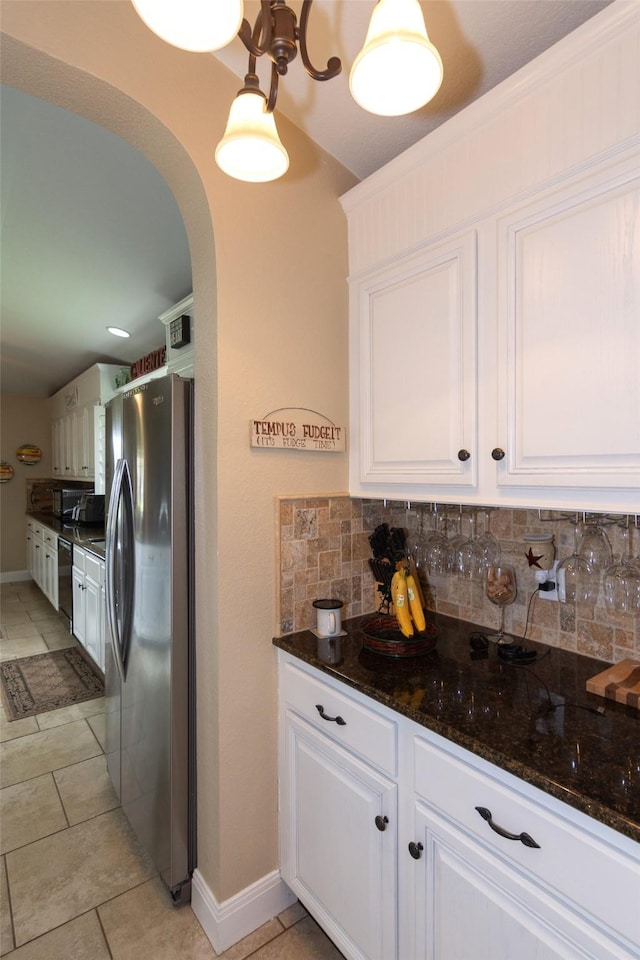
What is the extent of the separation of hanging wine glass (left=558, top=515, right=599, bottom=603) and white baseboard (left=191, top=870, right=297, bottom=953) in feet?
4.40

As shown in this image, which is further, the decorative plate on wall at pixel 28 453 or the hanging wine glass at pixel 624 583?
the decorative plate on wall at pixel 28 453

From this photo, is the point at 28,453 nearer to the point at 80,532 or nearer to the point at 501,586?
the point at 80,532

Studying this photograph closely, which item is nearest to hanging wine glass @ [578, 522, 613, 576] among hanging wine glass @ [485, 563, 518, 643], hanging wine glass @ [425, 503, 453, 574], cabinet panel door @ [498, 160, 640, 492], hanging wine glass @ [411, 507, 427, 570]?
hanging wine glass @ [485, 563, 518, 643]

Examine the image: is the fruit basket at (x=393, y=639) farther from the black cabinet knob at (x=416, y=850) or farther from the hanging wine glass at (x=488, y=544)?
the black cabinet knob at (x=416, y=850)

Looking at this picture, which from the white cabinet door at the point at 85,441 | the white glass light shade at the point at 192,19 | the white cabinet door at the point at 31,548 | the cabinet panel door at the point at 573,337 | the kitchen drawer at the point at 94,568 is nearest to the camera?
the white glass light shade at the point at 192,19

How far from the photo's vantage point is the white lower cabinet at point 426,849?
2.68ft

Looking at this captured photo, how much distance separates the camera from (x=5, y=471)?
6.30 metres

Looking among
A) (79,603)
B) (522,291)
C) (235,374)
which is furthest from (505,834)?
(79,603)

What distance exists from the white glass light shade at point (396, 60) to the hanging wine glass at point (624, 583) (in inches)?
45.2

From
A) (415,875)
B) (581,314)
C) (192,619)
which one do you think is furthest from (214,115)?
(415,875)

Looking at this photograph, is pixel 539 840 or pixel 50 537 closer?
pixel 539 840

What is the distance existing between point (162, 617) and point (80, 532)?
3238 millimetres

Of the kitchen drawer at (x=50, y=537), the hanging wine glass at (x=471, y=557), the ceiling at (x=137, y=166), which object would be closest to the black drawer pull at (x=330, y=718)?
the hanging wine glass at (x=471, y=557)

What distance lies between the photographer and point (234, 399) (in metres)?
1.48
